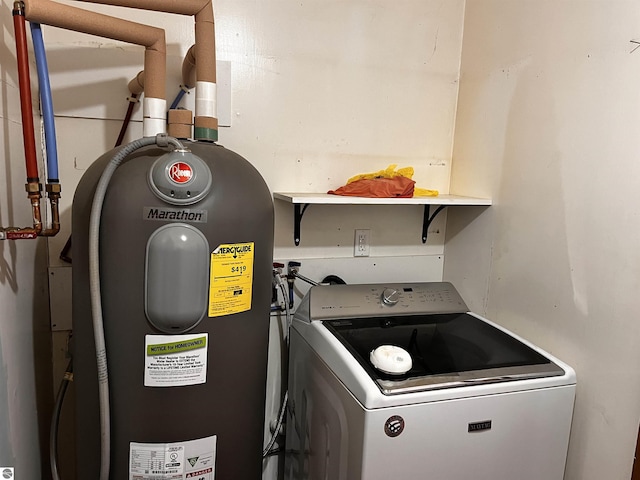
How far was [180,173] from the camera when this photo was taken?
3.31 ft

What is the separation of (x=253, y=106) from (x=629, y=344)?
1.31m

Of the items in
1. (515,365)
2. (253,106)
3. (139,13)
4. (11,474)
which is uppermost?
(139,13)

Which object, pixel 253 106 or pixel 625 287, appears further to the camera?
pixel 253 106

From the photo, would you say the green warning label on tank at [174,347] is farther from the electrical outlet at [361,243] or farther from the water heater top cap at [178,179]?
the electrical outlet at [361,243]

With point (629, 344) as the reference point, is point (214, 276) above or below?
above

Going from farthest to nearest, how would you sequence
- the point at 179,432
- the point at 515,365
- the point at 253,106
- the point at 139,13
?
the point at 253,106, the point at 139,13, the point at 515,365, the point at 179,432

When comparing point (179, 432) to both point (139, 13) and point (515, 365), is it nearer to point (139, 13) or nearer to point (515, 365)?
point (515, 365)

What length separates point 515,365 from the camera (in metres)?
1.24

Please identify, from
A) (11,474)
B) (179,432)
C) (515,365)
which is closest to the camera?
(11,474)

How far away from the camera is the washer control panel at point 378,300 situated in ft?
4.98

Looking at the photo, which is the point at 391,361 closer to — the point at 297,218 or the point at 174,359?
the point at 174,359

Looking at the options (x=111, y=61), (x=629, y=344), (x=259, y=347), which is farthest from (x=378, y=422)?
(x=111, y=61)

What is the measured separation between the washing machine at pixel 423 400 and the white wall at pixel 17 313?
767 mm

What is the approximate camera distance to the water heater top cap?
1.01 m
